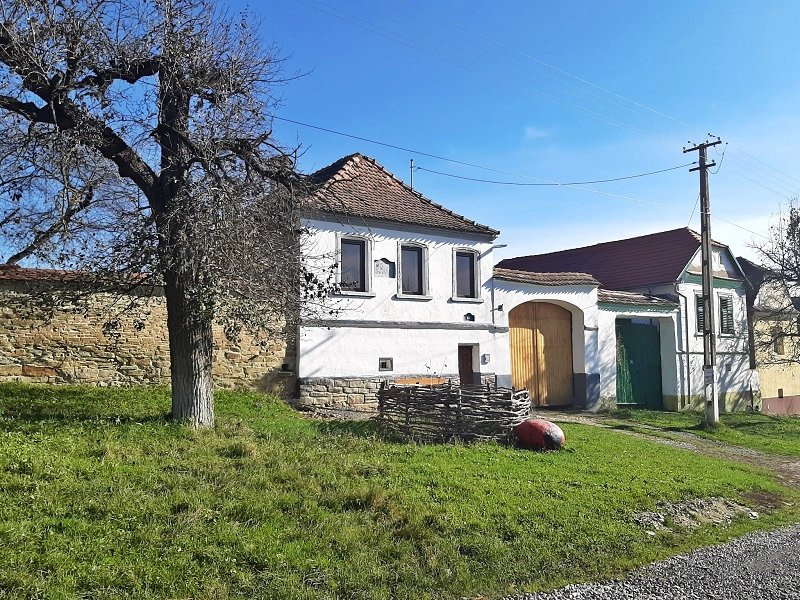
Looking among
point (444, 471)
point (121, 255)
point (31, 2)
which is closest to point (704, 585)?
point (444, 471)

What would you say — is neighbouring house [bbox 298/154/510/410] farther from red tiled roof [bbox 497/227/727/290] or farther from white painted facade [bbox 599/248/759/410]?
red tiled roof [bbox 497/227/727/290]

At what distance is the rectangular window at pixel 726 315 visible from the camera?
2695 centimetres

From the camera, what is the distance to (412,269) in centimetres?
1847

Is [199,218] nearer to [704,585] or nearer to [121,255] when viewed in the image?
[121,255]

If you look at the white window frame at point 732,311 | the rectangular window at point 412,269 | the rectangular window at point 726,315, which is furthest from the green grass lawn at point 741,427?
the rectangular window at point 412,269

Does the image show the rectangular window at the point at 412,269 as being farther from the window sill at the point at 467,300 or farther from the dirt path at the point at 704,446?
the dirt path at the point at 704,446

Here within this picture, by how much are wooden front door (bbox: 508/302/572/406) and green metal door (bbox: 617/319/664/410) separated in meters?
2.37

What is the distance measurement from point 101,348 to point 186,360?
4.56 m

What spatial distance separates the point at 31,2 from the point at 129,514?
22.9 feet

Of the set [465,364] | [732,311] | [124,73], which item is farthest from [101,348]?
[732,311]

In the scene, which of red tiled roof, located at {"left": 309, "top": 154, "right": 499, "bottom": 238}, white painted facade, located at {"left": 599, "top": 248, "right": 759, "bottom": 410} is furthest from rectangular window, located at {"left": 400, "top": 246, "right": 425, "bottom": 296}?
white painted facade, located at {"left": 599, "top": 248, "right": 759, "bottom": 410}

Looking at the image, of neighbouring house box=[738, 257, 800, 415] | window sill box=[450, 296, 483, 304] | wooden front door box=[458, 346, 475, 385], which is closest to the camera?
window sill box=[450, 296, 483, 304]

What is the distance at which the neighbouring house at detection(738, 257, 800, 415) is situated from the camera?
88.8 ft

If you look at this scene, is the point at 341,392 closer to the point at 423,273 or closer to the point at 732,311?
the point at 423,273
